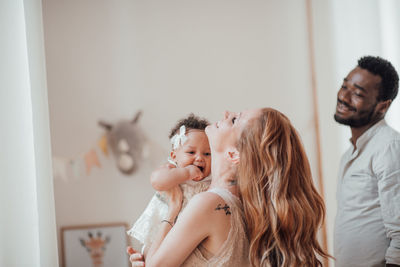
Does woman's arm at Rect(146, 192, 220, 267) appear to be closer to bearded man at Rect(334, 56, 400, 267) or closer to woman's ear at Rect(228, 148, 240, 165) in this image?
woman's ear at Rect(228, 148, 240, 165)

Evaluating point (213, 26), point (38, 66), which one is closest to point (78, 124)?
point (38, 66)

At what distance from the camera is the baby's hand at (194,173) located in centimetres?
153

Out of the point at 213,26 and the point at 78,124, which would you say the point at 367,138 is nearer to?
the point at 213,26

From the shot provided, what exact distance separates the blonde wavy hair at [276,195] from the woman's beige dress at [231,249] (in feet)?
0.10

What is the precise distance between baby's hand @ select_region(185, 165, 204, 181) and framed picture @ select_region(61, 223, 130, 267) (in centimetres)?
127

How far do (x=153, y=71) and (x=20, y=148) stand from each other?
124 cm

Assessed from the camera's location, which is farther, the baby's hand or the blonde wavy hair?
the baby's hand

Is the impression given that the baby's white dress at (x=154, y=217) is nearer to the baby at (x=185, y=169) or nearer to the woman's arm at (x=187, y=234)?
the baby at (x=185, y=169)

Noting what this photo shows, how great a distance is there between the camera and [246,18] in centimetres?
289

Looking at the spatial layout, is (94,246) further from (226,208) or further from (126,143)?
(226,208)

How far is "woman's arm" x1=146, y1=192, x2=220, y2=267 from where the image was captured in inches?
47.5

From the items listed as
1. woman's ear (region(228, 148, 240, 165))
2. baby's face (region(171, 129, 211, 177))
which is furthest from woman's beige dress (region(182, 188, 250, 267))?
baby's face (region(171, 129, 211, 177))

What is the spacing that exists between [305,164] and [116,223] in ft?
5.52

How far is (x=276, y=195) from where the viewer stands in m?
1.26
